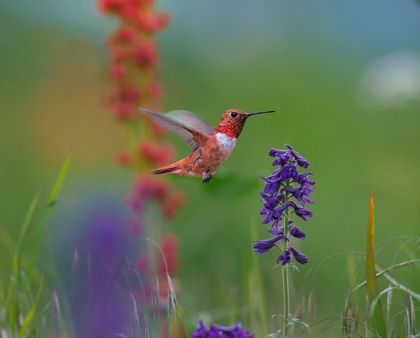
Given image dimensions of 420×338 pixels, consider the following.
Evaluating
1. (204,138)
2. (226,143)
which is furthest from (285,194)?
(204,138)

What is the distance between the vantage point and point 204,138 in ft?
7.32

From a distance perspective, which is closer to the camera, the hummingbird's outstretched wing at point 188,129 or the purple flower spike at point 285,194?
the purple flower spike at point 285,194

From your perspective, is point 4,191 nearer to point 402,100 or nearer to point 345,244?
point 345,244

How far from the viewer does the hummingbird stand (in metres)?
2.06

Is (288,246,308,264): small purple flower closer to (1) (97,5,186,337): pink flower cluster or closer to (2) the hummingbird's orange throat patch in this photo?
(2) the hummingbird's orange throat patch

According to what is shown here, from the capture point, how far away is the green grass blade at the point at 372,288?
5.03ft

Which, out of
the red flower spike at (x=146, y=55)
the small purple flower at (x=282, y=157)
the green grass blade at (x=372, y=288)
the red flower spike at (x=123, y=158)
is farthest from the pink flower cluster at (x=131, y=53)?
the green grass blade at (x=372, y=288)

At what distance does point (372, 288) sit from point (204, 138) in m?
0.94

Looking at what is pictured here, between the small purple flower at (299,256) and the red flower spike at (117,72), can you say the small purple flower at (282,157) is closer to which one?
the small purple flower at (299,256)

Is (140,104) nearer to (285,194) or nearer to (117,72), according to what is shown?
(117,72)

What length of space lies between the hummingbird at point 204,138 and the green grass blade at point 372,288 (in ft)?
2.09

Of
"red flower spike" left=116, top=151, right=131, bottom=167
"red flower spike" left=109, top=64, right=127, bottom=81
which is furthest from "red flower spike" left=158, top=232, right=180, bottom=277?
"red flower spike" left=109, top=64, right=127, bottom=81

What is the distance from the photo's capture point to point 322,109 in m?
7.15

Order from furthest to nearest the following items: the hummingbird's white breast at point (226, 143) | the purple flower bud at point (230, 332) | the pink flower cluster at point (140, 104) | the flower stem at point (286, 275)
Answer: the pink flower cluster at point (140, 104) < the hummingbird's white breast at point (226, 143) < the flower stem at point (286, 275) < the purple flower bud at point (230, 332)
